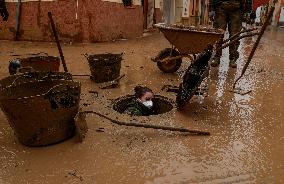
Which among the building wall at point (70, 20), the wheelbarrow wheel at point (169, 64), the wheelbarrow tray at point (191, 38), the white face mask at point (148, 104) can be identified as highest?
the building wall at point (70, 20)

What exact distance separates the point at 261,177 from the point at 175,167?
0.76m

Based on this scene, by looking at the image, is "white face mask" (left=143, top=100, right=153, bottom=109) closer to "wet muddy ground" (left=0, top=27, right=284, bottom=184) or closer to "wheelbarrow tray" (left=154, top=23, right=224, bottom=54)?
"wet muddy ground" (left=0, top=27, right=284, bottom=184)

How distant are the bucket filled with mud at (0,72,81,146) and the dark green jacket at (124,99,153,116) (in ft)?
3.48

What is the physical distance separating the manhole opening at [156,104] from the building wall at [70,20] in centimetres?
589

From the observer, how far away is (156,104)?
486cm

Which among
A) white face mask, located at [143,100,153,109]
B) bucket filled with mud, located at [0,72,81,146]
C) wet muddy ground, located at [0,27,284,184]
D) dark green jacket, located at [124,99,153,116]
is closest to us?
wet muddy ground, located at [0,27,284,184]

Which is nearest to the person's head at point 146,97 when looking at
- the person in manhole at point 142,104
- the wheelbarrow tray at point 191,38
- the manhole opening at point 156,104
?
the person in manhole at point 142,104

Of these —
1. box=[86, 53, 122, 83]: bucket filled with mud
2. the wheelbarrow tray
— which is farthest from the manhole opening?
the wheelbarrow tray

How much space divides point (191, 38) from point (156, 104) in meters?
1.68

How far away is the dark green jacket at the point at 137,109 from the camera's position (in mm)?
4293

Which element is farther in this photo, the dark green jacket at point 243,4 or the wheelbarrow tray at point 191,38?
the dark green jacket at point 243,4

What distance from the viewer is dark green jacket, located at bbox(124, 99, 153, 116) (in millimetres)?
4293

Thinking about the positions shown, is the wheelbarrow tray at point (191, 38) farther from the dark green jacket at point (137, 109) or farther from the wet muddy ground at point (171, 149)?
the dark green jacket at point (137, 109)

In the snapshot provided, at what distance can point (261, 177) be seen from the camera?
9.02ft
